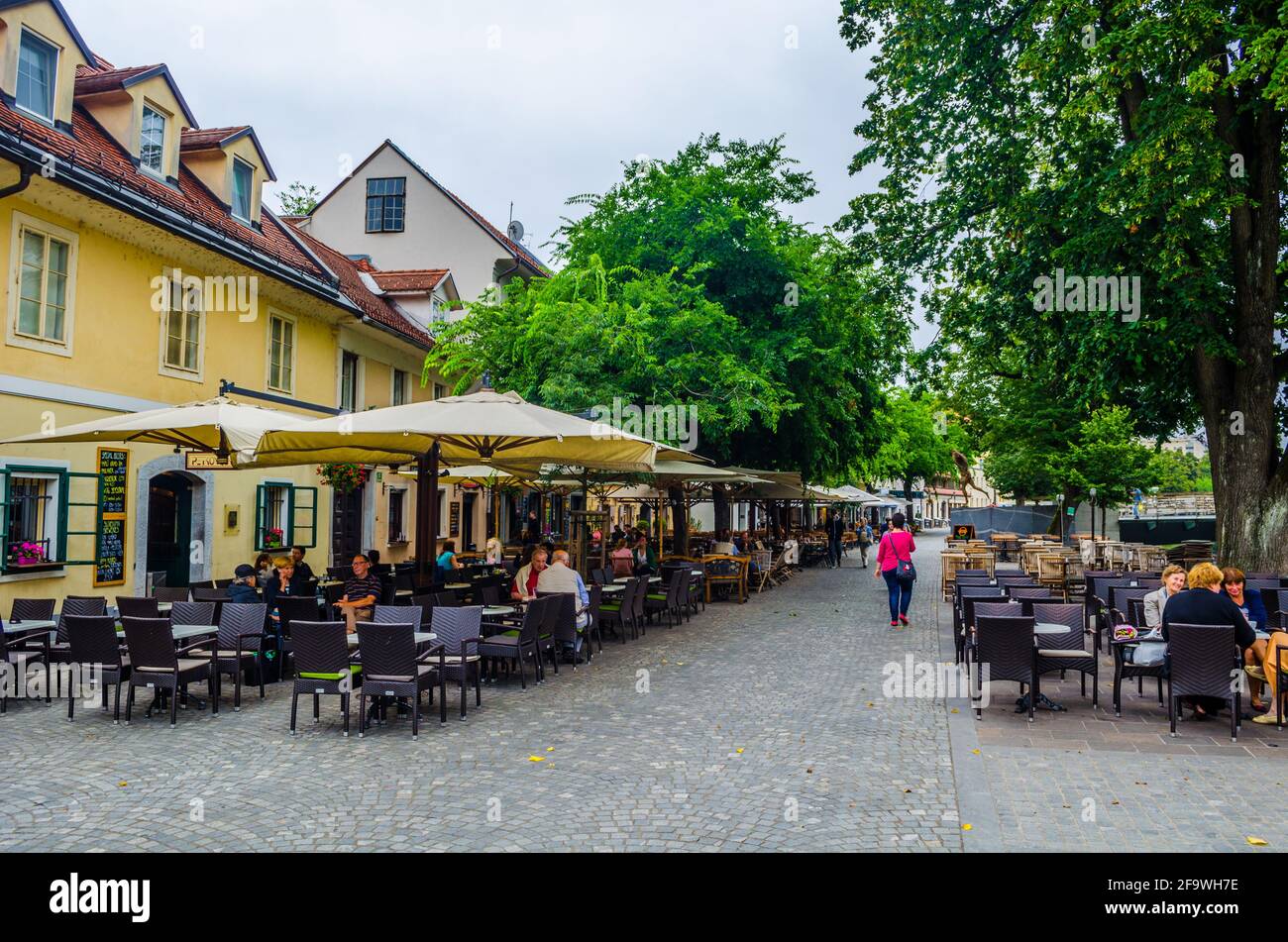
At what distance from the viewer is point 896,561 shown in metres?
15.6

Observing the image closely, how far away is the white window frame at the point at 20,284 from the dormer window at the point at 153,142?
303 cm

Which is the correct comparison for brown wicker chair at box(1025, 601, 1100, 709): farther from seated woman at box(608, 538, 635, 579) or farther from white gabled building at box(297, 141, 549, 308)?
white gabled building at box(297, 141, 549, 308)

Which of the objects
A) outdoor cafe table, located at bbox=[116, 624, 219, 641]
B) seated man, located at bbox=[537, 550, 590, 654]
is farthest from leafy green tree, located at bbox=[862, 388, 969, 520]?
outdoor cafe table, located at bbox=[116, 624, 219, 641]

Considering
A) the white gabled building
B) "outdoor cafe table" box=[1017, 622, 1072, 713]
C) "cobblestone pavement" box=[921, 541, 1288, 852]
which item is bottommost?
"cobblestone pavement" box=[921, 541, 1288, 852]

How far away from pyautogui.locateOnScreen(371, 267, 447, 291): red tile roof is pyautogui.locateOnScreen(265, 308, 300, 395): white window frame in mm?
7130

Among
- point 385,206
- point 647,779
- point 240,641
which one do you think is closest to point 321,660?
point 240,641

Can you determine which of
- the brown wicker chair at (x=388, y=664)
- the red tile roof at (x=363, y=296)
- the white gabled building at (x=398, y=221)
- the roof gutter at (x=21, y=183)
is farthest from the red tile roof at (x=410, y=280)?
the brown wicker chair at (x=388, y=664)

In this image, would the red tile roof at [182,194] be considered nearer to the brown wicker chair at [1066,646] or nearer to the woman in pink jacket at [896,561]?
the woman in pink jacket at [896,561]

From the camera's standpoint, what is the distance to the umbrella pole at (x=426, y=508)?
11570 millimetres

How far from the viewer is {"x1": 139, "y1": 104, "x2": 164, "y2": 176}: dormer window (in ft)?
52.2

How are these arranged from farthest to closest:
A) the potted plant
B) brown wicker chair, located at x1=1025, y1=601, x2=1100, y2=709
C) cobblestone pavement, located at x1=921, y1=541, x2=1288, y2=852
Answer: the potted plant < brown wicker chair, located at x1=1025, y1=601, x2=1100, y2=709 < cobblestone pavement, located at x1=921, y1=541, x2=1288, y2=852

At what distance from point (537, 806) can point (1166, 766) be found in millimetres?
4607
